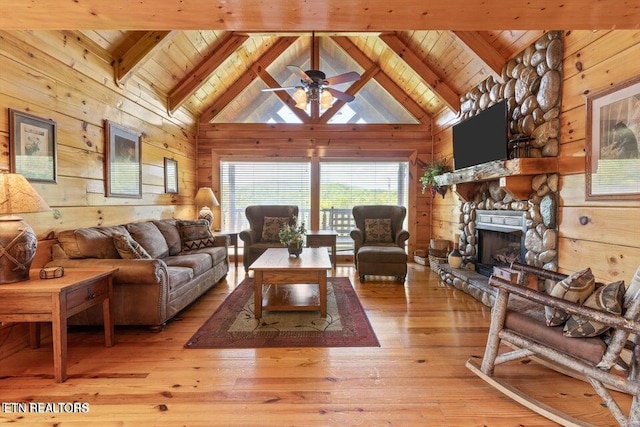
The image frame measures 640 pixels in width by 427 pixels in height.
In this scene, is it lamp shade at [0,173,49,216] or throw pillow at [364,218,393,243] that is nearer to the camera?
lamp shade at [0,173,49,216]

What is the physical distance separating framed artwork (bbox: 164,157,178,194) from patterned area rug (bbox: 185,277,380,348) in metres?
2.23

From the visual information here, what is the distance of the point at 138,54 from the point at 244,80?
2146 millimetres

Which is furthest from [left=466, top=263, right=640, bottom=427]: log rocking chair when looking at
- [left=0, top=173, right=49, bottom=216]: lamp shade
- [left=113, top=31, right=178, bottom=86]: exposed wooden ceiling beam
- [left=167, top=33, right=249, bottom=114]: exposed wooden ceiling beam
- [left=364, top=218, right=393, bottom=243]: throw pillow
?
[left=167, top=33, right=249, bottom=114]: exposed wooden ceiling beam

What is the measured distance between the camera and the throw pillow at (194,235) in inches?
161

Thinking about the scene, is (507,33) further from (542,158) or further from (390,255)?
(390,255)

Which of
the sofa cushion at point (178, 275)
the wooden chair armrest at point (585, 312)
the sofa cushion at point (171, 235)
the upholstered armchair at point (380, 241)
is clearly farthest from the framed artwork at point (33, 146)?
the wooden chair armrest at point (585, 312)

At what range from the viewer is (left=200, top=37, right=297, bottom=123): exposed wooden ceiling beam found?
5082 millimetres

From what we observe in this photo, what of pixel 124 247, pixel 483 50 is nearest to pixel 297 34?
pixel 483 50

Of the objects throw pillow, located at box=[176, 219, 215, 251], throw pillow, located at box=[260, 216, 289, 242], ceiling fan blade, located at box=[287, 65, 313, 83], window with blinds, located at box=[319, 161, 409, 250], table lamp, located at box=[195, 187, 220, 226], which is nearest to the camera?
ceiling fan blade, located at box=[287, 65, 313, 83]

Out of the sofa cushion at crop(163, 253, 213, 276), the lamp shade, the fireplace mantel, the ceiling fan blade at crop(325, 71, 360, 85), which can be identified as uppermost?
the ceiling fan blade at crop(325, 71, 360, 85)

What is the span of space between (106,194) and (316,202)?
11.0ft

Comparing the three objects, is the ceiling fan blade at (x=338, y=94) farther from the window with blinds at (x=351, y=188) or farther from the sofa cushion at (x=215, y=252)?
the sofa cushion at (x=215, y=252)

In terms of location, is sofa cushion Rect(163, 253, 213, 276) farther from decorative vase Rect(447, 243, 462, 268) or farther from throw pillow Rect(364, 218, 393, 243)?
decorative vase Rect(447, 243, 462, 268)

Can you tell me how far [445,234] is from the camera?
512cm
